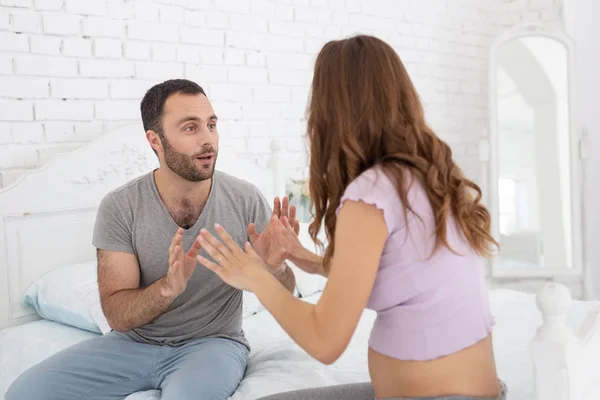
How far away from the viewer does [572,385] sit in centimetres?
130

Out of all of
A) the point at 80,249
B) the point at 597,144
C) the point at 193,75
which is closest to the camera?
the point at 80,249

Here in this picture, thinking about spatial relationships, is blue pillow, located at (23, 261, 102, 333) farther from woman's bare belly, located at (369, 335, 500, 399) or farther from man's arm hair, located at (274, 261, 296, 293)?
woman's bare belly, located at (369, 335, 500, 399)

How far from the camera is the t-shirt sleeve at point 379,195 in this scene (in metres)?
1.29

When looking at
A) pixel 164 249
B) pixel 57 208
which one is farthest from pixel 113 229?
pixel 57 208

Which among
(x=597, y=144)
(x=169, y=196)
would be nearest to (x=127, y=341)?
(x=169, y=196)

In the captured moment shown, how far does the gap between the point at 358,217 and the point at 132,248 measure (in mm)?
985

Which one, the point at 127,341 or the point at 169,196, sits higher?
the point at 169,196

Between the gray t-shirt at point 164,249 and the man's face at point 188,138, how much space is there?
0.29ft

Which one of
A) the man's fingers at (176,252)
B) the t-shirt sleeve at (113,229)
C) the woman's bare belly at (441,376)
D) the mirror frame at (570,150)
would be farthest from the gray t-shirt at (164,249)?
the mirror frame at (570,150)

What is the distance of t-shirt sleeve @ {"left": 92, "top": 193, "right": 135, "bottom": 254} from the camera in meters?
2.03

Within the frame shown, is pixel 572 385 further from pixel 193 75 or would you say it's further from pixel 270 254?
pixel 193 75

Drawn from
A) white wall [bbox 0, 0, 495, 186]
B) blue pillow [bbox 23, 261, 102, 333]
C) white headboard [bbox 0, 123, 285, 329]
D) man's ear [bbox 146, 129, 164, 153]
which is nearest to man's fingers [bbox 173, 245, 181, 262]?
man's ear [bbox 146, 129, 164, 153]

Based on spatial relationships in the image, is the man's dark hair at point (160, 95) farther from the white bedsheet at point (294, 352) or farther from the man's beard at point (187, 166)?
the white bedsheet at point (294, 352)

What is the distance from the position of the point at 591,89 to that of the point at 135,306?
3.38 m
